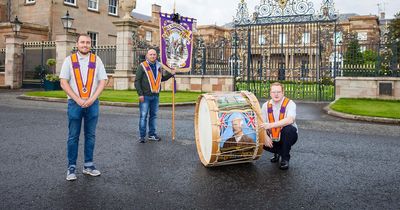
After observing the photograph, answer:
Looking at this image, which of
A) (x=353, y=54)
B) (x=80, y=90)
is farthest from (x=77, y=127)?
(x=353, y=54)

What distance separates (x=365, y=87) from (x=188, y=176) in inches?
532

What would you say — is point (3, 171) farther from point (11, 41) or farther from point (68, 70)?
point (11, 41)

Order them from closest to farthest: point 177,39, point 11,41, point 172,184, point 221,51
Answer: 1. point 172,184
2. point 177,39
3. point 221,51
4. point 11,41

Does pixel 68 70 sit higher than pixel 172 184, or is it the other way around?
pixel 68 70

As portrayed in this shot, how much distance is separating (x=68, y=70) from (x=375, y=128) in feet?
25.4

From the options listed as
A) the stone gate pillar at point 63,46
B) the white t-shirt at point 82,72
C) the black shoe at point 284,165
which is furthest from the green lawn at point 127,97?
the black shoe at point 284,165

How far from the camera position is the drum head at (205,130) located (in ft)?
17.0

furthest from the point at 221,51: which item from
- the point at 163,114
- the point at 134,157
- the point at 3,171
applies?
the point at 3,171

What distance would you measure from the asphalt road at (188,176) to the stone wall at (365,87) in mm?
8559

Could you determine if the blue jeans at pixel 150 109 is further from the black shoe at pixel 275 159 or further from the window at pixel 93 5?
the window at pixel 93 5

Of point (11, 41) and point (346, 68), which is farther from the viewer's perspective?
point (11, 41)

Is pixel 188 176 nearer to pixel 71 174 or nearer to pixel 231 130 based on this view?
pixel 231 130

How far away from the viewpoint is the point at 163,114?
1190 centimetres

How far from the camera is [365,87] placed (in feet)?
52.9
